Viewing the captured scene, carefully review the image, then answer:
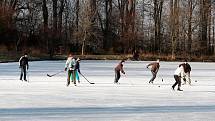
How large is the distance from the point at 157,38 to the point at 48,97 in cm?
4509

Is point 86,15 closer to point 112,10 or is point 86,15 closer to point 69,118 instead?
point 112,10

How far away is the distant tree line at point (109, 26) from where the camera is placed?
1944 inches

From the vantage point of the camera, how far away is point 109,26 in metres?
58.2

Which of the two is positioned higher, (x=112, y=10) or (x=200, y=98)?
(x=112, y=10)

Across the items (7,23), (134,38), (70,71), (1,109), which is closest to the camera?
(1,109)

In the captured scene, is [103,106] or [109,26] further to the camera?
[109,26]

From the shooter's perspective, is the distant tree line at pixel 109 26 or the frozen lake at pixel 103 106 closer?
the frozen lake at pixel 103 106

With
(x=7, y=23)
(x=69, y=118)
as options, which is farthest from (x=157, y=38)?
(x=69, y=118)

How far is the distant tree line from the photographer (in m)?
49.4

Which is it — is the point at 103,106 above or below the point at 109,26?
below

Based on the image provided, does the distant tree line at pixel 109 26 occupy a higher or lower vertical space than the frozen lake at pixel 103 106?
higher

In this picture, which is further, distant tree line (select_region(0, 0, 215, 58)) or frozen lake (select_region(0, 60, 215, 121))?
distant tree line (select_region(0, 0, 215, 58))

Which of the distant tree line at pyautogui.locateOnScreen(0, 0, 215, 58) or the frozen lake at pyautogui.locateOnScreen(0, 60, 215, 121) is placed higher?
the distant tree line at pyautogui.locateOnScreen(0, 0, 215, 58)

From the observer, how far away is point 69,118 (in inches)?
361
